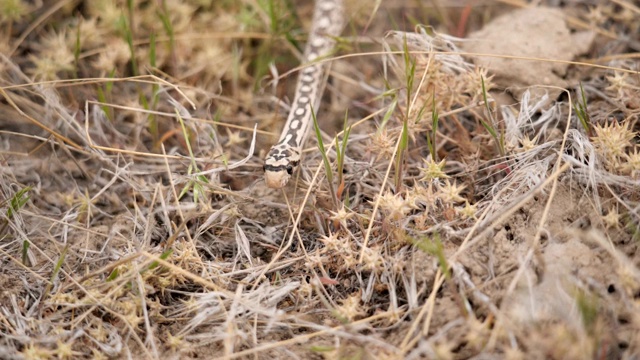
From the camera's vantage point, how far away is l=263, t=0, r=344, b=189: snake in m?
3.05

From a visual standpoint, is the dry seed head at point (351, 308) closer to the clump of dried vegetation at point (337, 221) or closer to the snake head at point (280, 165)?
the clump of dried vegetation at point (337, 221)

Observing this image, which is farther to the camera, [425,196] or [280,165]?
[280,165]

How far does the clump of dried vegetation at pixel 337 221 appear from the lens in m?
2.29

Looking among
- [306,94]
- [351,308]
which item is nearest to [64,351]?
[351,308]

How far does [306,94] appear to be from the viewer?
3.71m

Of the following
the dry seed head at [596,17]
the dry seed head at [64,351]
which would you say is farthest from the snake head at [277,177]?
the dry seed head at [596,17]

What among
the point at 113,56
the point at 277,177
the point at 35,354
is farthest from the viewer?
the point at 113,56

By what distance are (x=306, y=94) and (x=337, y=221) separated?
1.17m

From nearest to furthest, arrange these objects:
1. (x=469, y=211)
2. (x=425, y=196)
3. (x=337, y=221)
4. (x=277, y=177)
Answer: (x=469, y=211) → (x=425, y=196) → (x=337, y=221) → (x=277, y=177)

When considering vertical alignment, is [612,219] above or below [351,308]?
above

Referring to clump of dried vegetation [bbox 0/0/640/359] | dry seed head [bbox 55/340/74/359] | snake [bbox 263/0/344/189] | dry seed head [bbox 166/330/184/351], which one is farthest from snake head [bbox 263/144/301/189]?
dry seed head [bbox 55/340/74/359]

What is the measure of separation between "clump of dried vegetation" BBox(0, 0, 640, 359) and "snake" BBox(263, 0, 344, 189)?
132mm

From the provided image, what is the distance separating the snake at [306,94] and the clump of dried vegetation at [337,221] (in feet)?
0.43

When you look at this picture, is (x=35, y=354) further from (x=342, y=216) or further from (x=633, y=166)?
(x=633, y=166)
